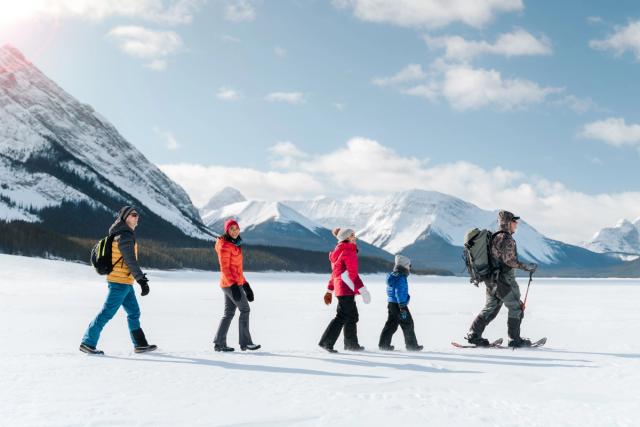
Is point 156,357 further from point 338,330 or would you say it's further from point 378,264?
point 378,264

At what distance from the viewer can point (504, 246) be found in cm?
960

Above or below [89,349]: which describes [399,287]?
above

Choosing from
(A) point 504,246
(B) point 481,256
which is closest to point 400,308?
(B) point 481,256

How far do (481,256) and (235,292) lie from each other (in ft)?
13.6

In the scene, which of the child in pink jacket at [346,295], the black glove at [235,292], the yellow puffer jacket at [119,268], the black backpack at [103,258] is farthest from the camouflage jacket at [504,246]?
the black backpack at [103,258]

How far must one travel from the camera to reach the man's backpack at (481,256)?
384 inches

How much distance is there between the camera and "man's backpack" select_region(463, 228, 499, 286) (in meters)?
9.76

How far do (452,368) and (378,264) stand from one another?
6359 inches

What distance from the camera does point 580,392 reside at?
6.24m

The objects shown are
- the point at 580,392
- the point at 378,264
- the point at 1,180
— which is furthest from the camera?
the point at 1,180

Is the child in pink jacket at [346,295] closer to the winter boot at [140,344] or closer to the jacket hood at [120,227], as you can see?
the winter boot at [140,344]

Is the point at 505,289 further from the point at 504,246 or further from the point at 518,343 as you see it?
the point at 518,343

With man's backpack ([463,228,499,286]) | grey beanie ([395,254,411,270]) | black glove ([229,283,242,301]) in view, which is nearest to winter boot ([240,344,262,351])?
black glove ([229,283,242,301])

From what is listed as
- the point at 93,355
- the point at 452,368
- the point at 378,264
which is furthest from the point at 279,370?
the point at 378,264
